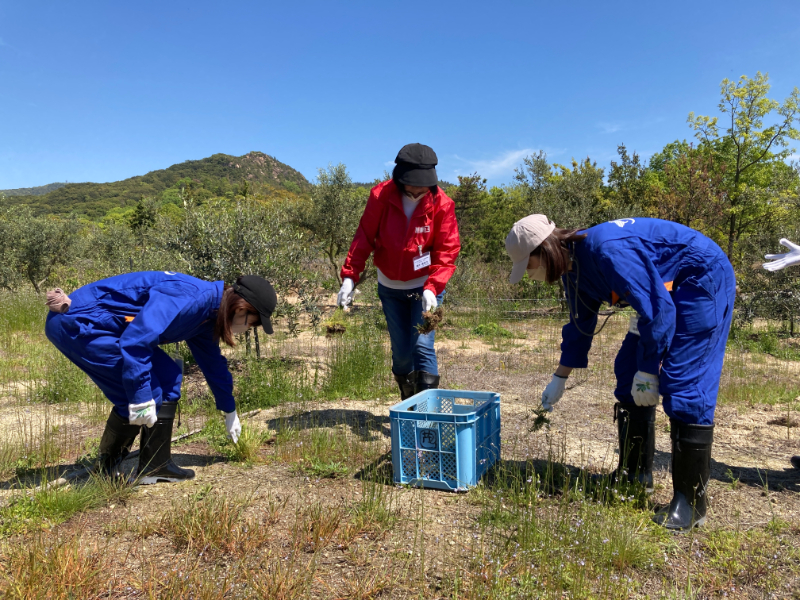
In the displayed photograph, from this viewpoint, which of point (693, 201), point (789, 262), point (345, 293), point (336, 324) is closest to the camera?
point (789, 262)

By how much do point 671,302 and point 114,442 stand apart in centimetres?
305

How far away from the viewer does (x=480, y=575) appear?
2.07 metres

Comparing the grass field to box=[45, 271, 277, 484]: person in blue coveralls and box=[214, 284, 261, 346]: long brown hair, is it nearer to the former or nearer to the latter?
box=[45, 271, 277, 484]: person in blue coveralls

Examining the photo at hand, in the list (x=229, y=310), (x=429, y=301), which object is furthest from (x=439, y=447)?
(x=229, y=310)

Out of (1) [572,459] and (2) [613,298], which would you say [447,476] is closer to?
(1) [572,459]

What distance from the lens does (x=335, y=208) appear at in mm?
16203

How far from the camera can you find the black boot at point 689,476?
97.2 inches

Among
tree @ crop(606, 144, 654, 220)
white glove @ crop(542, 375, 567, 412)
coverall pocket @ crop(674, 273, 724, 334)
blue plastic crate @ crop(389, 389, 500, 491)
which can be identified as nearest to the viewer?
coverall pocket @ crop(674, 273, 724, 334)

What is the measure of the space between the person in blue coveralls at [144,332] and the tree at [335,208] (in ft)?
41.9

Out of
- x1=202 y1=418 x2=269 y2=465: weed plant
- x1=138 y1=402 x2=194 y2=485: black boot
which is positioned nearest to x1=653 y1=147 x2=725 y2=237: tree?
x1=202 y1=418 x2=269 y2=465: weed plant

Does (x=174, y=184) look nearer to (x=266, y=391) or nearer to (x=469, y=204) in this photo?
(x=469, y=204)

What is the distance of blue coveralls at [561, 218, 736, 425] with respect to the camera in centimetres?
237

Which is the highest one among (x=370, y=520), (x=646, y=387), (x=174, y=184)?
(x=174, y=184)

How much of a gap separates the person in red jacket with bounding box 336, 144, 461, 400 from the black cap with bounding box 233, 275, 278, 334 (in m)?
0.97
